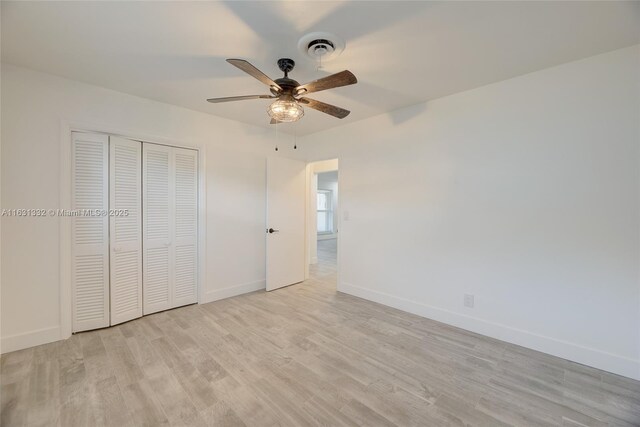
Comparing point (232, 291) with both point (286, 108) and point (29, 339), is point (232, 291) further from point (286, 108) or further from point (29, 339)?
point (286, 108)

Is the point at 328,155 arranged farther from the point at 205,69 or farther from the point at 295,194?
the point at 205,69

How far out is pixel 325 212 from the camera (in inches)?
403

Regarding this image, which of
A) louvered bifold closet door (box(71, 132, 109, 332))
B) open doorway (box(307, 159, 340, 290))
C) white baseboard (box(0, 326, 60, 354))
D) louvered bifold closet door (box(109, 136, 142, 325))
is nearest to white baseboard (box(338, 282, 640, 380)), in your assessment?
open doorway (box(307, 159, 340, 290))

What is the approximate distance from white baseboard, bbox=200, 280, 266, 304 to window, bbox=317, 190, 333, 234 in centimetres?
619

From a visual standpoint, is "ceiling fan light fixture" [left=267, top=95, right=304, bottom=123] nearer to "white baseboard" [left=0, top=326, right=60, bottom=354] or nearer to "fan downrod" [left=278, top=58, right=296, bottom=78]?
"fan downrod" [left=278, top=58, right=296, bottom=78]

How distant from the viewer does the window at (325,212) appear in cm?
1013

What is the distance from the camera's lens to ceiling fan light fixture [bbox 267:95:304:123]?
1977 mm

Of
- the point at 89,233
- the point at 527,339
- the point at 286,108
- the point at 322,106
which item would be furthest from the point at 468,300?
the point at 89,233

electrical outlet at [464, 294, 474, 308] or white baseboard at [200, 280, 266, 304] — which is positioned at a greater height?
electrical outlet at [464, 294, 474, 308]

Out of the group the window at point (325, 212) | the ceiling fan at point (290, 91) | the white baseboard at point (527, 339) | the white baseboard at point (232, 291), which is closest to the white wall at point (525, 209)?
the white baseboard at point (527, 339)

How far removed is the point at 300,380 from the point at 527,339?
2.13 metres

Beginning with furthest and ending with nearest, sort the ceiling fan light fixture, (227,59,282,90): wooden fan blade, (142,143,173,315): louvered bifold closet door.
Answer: (142,143,173,315): louvered bifold closet door, the ceiling fan light fixture, (227,59,282,90): wooden fan blade

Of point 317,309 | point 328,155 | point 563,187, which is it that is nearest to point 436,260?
point 563,187

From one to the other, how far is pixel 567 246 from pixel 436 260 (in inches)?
44.1
